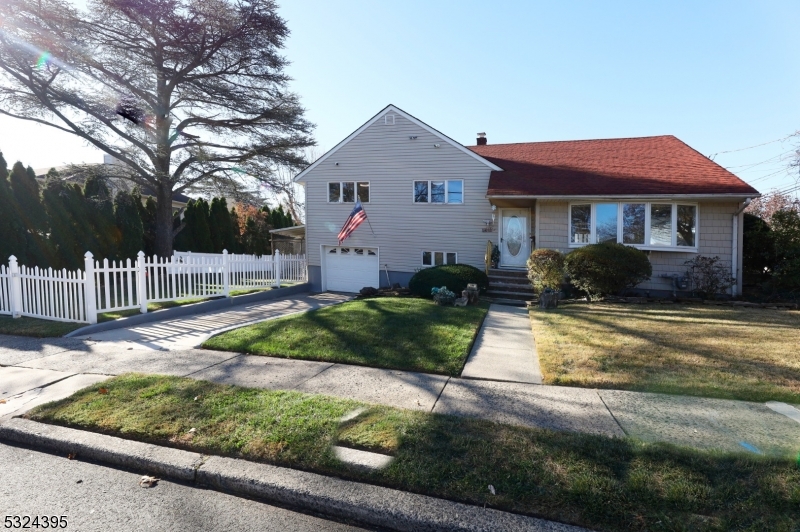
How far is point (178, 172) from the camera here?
19.9m

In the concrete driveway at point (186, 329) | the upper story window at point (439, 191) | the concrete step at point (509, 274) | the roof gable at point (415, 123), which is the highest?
the roof gable at point (415, 123)

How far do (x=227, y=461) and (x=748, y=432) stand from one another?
4.50m

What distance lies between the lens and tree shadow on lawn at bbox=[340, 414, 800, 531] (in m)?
2.64

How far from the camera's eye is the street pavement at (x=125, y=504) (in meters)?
2.80

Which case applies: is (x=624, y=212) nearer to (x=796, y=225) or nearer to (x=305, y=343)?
(x=796, y=225)

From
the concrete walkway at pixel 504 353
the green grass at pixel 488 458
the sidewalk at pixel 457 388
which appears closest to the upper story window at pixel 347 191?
the concrete walkway at pixel 504 353

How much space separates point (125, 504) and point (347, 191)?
15.1 m

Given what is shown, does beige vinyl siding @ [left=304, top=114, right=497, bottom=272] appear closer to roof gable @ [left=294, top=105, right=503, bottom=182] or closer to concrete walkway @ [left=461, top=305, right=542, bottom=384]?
roof gable @ [left=294, top=105, right=503, bottom=182]

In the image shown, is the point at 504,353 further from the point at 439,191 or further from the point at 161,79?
the point at 161,79

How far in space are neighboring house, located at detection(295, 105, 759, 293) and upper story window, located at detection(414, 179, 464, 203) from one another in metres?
0.04

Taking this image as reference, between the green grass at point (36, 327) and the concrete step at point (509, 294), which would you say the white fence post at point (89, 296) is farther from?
the concrete step at point (509, 294)

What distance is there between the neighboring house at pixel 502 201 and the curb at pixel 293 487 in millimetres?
11893

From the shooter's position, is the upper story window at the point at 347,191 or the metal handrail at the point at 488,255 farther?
the upper story window at the point at 347,191

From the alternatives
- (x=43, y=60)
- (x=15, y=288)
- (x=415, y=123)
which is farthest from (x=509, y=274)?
(x=43, y=60)
